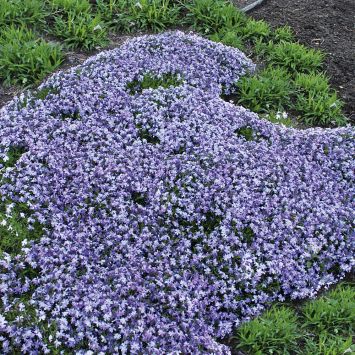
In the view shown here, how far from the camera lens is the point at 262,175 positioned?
4742 millimetres

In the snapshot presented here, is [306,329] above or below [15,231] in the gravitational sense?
below

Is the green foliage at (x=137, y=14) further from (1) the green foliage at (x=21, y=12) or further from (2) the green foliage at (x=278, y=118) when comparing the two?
(2) the green foliage at (x=278, y=118)

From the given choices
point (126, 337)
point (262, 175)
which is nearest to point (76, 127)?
point (262, 175)

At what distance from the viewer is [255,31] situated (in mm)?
7203

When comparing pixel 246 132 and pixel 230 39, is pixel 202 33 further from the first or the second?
pixel 246 132

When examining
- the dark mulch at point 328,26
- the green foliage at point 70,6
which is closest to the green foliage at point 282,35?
the dark mulch at point 328,26

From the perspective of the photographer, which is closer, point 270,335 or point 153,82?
point 270,335

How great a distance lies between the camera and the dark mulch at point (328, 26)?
690 centimetres

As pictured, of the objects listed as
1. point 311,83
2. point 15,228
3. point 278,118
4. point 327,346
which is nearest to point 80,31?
point 278,118

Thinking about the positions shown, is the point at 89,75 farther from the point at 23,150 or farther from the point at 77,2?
the point at 77,2

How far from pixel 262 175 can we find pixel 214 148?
1.42 feet

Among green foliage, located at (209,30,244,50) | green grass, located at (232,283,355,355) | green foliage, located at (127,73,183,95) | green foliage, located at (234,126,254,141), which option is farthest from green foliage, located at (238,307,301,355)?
green foliage, located at (209,30,244,50)

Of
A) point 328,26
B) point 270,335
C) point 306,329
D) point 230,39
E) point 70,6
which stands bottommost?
point 306,329

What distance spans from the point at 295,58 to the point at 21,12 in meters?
3.04
